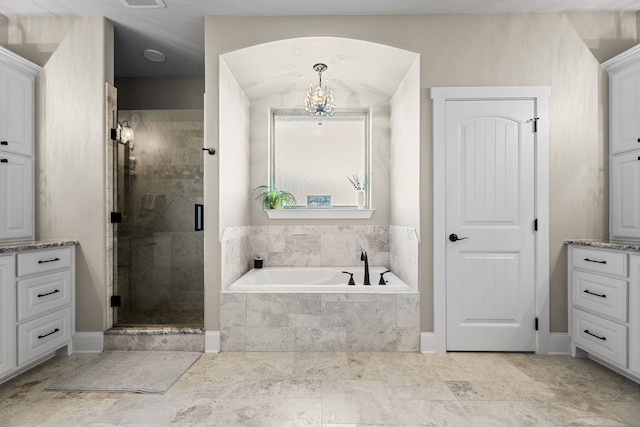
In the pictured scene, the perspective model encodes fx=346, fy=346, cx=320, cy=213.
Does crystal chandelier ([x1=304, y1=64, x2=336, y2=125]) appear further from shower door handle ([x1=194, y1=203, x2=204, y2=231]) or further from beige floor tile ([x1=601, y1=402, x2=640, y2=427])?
beige floor tile ([x1=601, y1=402, x2=640, y2=427])

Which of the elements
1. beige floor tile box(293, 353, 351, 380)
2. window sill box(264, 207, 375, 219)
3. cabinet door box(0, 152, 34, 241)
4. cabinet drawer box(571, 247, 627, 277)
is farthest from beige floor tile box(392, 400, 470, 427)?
cabinet door box(0, 152, 34, 241)

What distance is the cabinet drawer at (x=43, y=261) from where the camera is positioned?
2309 mm

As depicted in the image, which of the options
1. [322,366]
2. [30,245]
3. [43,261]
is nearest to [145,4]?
[30,245]

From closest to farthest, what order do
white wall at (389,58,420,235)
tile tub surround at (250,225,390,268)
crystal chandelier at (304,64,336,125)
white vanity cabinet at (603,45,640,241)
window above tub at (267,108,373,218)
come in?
white vanity cabinet at (603,45,640,241), white wall at (389,58,420,235), crystal chandelier at (304,64,336,125), tile tub surround at (250,225,390,268), window above tub at (267,108,373,218)

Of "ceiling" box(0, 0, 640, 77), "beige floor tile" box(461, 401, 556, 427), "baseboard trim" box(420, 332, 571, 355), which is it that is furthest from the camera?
"baseboard trim" box(420, 332, 571, 355)

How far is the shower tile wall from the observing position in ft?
12.1

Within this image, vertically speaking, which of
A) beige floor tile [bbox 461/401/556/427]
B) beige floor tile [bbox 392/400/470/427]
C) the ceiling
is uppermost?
the ceiling

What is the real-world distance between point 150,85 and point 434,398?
413 centimetres

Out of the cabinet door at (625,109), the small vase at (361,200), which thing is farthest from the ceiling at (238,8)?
the small vase at (361,200)

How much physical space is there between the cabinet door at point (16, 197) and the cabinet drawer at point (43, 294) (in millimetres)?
421

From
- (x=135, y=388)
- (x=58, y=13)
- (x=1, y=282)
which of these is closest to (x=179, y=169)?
(x=58, y=13)

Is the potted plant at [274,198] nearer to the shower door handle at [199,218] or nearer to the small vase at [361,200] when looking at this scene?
the small vase at [361,200]

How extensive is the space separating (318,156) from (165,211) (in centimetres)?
178

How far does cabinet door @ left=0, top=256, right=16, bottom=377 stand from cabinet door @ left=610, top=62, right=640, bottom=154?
434 centimetres
